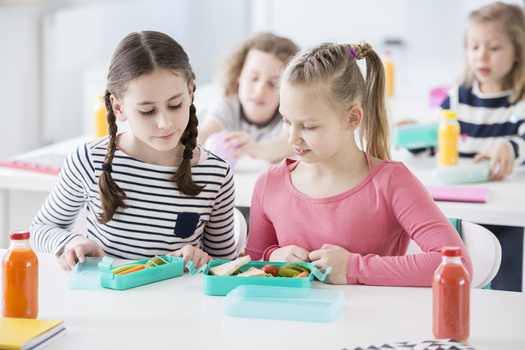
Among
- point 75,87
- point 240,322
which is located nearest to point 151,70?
point 240,322

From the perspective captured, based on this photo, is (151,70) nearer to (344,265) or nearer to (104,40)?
(344,265)

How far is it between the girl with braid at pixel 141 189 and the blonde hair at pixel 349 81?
25 cm

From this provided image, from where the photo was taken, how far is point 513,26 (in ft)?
8.19

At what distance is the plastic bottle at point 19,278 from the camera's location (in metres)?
1.15

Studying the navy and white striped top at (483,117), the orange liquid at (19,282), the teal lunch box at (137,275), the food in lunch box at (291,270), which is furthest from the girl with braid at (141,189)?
the navy and white striped top at (483,117)

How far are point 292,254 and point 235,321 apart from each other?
29 centimetres

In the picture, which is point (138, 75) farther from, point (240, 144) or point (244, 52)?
point (244, 52)

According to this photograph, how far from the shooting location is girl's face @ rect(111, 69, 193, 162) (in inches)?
57.3

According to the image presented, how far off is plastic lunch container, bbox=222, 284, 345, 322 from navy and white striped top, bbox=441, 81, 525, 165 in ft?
4.85

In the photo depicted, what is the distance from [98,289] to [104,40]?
2.72m

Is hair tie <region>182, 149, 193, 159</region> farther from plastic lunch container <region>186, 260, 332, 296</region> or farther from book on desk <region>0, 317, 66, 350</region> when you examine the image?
book on desk <region>0, 317, 66, 350</region>

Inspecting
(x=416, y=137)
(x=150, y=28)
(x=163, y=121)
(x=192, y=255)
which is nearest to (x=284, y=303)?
(x=192, y=255)

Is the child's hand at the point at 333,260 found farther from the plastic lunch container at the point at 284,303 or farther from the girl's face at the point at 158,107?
the girl's face at the point at 158,107

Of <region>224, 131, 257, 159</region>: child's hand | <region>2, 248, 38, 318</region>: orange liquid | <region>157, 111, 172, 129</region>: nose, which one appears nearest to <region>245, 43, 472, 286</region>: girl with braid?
<region>157, 111, 172, 129</region>: nose
